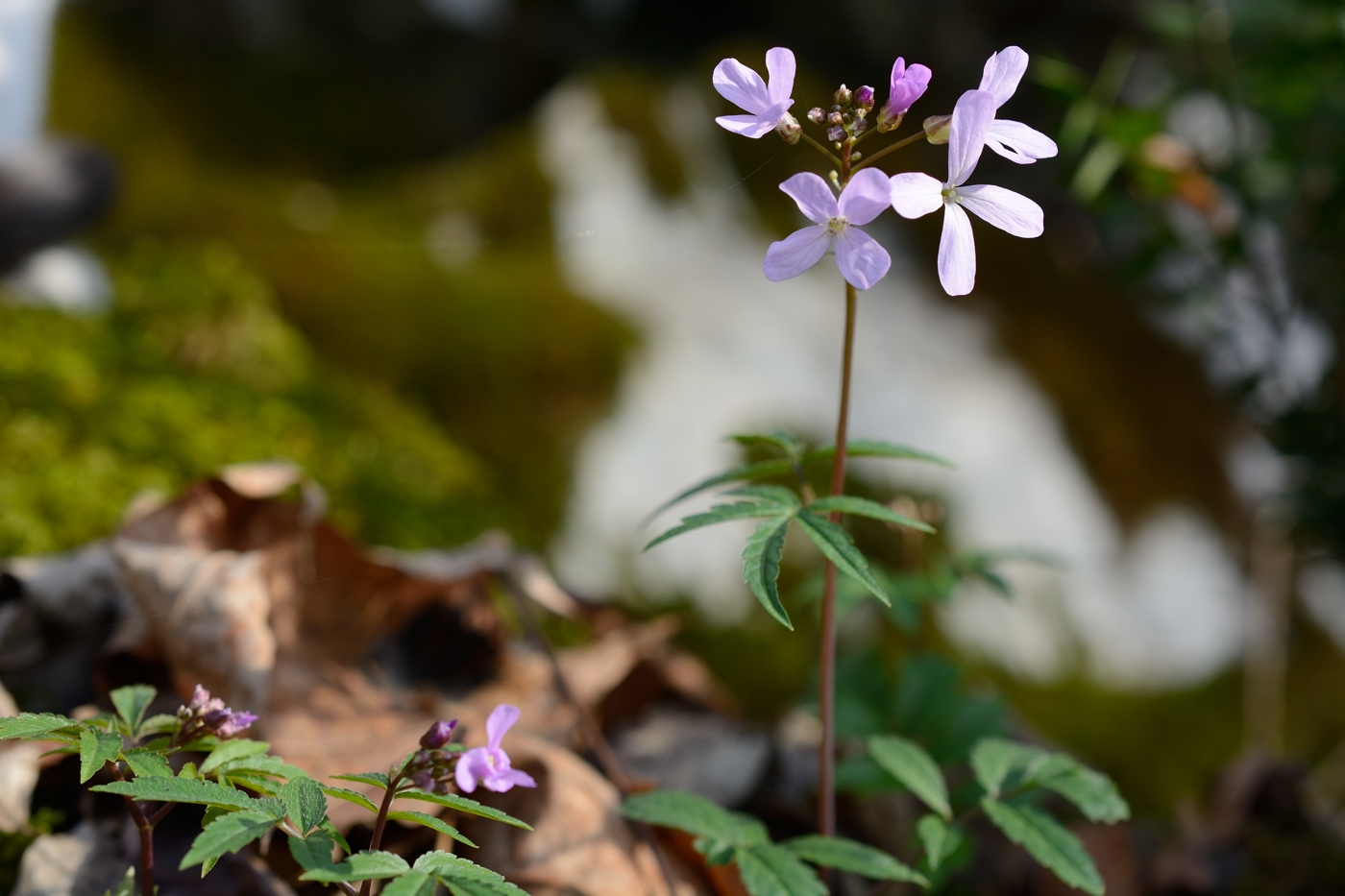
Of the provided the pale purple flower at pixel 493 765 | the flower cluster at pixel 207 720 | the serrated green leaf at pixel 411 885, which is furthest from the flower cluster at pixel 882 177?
the flower cluster at pixel 207 720

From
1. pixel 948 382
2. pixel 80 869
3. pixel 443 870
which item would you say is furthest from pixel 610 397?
pixel 443 870

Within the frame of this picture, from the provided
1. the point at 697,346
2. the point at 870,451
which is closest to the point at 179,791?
the point at 870,451

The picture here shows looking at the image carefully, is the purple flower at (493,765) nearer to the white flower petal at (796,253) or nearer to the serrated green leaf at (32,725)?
the serrated green leaf at (32,725)

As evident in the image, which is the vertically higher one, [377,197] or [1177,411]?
[377,197]

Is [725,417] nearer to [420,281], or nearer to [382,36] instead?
[420,281]

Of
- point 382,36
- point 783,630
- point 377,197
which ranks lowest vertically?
point 783,630

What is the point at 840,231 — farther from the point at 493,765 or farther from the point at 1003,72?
the point at 493,765

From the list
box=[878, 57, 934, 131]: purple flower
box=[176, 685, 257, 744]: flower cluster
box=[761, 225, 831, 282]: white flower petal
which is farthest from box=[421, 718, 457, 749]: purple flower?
box=[878, 57, 934, 131]: purple flower

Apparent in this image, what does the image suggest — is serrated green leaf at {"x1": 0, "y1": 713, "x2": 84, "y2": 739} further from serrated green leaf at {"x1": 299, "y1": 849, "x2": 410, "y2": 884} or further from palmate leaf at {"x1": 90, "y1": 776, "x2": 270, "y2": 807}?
serrated green leaf at {"x1": 299, "y1": 849, "x2": 410, "y2": 884}
